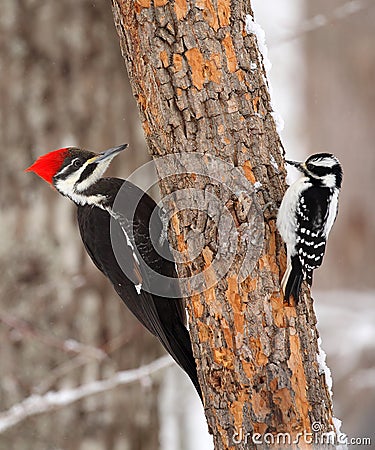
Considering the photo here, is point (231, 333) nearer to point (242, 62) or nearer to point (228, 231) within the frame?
point (228, 231)

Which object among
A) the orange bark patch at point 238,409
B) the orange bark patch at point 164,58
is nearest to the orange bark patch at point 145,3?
the orange bark patch at point 164,58

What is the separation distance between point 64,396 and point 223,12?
79.7 inches

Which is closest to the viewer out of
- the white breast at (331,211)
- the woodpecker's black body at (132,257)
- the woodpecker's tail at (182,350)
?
the white breast at (331,211)

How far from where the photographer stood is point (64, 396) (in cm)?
327

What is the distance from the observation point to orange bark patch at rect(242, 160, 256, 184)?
2.06 meters

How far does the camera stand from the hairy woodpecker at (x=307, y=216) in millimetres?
2047

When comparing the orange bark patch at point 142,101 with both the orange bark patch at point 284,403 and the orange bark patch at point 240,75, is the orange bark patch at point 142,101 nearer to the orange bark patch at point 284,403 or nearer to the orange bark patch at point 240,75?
the orange bark patch at point 240,75

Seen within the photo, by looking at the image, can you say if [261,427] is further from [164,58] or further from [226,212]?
[164,58]

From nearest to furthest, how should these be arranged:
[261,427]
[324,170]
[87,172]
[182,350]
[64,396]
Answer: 1. [261,427]
2. [324,170]
3. [182,350]
4. [87,172]
5. [64,396]

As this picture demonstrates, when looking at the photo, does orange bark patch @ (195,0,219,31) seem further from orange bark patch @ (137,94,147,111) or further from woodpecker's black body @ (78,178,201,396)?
woodpecker's black body @ (78,178,201,396)

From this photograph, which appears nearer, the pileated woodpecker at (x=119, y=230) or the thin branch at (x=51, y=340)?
the pileated woodpecker at (x=119, y=230)

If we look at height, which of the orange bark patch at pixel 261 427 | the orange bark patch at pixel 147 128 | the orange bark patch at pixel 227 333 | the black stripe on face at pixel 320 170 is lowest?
the orange bark patch at pixel 261 427

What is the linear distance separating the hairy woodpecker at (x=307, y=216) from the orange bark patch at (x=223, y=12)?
1.62ft

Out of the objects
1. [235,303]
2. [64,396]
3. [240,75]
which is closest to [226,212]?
[235,303]
